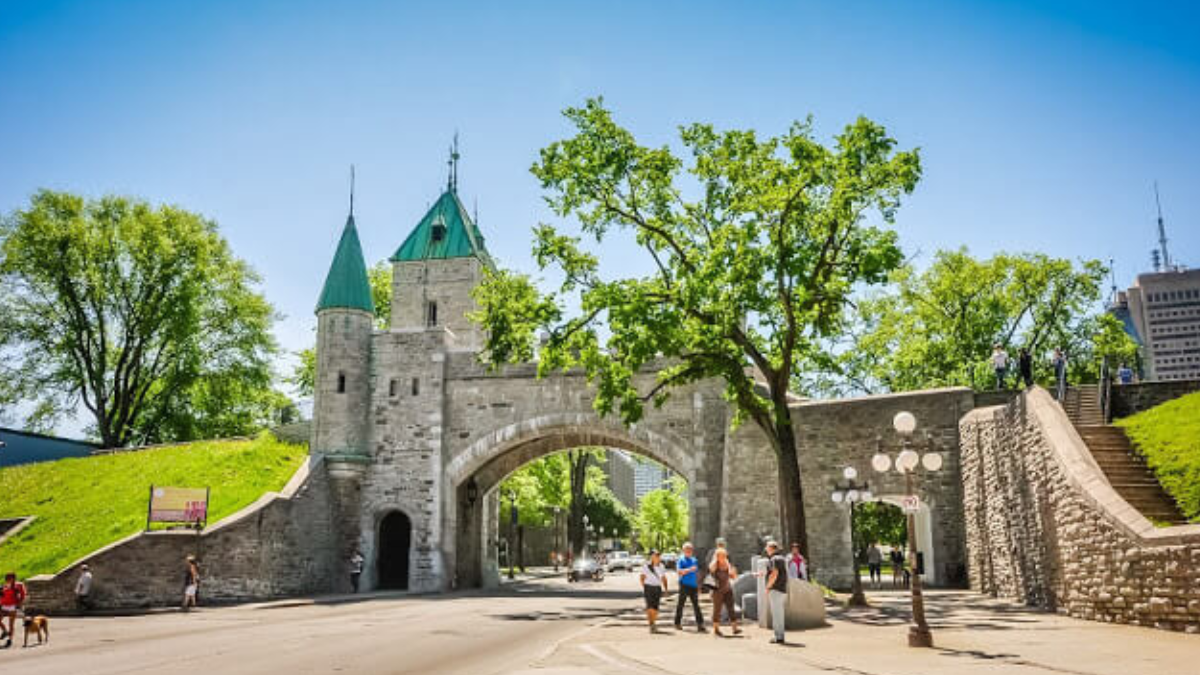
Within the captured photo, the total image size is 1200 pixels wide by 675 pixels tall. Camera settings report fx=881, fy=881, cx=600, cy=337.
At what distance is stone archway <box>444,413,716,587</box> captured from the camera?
30203 mm

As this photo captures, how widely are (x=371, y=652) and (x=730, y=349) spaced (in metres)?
13.8

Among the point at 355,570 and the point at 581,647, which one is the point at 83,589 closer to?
the point at 355,570

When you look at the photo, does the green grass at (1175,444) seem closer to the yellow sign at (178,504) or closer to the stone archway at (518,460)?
the stone archway at (518,460)

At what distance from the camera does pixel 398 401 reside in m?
32.1

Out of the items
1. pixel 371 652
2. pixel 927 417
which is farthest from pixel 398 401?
pixel 371 652

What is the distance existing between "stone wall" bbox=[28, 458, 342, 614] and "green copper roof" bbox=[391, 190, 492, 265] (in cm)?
1788

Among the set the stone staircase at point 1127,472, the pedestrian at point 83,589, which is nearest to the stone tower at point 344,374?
the pedestrian at point 83,589

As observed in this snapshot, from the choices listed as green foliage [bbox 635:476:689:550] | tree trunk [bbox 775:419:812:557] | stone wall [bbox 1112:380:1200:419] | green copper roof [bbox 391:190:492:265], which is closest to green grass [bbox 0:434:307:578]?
green copper roof [bbox 391:190:492:265]

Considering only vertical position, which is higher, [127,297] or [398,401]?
[127,297]

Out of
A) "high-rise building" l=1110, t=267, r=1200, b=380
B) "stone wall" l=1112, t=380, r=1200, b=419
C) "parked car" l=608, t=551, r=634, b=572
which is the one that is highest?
"high-rise building" l=1110, t=267, r=1200, b=380

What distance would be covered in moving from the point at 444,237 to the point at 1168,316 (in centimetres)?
15829

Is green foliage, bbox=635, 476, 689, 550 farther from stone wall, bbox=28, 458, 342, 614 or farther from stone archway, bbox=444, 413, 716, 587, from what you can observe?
stone wall, bbox=28, 458, 342, 614

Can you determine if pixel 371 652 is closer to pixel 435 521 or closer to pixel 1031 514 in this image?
pixel 1031 514

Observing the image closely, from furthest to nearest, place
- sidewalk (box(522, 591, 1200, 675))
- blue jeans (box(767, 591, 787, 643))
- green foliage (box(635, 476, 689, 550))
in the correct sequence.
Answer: green foliage (box(635, 476, 689, 550)), blue jeans (box(767, 591, 787, 643)), sidewalk (box(522, 591, 1200, 675))
